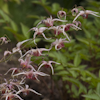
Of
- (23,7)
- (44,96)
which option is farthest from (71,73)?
(23,7)

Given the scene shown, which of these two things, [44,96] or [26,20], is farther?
[26,20]

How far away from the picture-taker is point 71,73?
852 millimetres

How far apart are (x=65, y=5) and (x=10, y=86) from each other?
2.14 metres

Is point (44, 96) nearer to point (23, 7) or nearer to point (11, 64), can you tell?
point (11, 64)

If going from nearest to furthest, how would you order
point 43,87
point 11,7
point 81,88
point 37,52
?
point 37,52
point 81,88
point 43,87
point 11,7

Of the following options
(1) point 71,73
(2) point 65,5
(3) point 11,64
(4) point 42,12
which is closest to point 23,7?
(4) point 42,12

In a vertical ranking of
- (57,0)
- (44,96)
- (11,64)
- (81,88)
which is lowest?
(44,96)

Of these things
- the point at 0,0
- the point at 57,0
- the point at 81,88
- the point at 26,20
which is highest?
the point at 0,0

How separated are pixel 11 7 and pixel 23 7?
24cm

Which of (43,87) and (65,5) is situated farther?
(65,5)

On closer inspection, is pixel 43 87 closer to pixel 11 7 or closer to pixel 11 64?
pixel 11 64

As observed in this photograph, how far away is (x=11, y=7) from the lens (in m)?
2.89

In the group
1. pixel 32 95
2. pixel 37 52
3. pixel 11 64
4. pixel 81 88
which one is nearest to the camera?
pixel 37 52

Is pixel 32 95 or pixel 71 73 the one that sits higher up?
pixel 71 73
